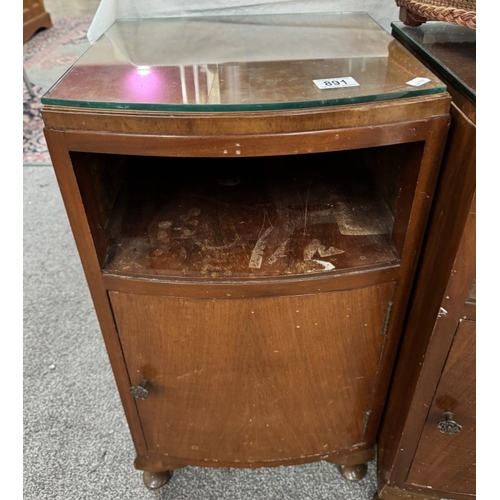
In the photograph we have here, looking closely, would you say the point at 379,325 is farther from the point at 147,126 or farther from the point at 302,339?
the point at 147,126

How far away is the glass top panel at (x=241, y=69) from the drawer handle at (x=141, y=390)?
0.38 m

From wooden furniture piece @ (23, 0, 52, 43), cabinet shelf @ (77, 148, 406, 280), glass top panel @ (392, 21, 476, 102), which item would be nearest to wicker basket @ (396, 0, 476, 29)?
glass top panel @ (392, 21, 476, 102)

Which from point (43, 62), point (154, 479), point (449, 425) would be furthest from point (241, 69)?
point (43, 62)

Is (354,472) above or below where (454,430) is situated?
below

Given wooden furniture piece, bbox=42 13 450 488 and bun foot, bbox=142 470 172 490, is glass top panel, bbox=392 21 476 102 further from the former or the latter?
bun foot, bbox=142 470 172 490

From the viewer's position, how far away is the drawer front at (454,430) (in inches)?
22.7

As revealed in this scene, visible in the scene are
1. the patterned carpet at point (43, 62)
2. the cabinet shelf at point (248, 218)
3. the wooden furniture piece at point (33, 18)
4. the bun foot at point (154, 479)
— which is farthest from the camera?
the wooden furniture piece at point (33, 18)

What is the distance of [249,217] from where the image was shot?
64cm

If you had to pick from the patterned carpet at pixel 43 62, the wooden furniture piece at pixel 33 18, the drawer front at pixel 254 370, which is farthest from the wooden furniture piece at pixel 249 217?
the wooden furniture piece at pixel 33 18

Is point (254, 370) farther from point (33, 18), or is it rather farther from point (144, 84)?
point (33, 18)

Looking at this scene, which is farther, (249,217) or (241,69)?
(249,217)

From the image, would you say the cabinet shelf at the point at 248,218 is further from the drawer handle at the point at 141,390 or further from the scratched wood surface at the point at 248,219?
the drawer handle at the point at 141,390

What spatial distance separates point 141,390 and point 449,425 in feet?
1.34

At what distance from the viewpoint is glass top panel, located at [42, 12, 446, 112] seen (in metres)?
0.45
